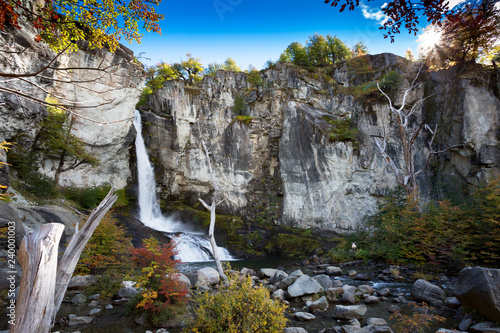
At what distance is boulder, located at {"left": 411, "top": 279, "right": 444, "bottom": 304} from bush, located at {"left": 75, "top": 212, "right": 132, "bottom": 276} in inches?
365

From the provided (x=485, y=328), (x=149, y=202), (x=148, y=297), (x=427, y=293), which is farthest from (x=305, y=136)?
(x=148, y=297)

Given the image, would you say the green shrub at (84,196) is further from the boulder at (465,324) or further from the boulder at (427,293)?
the boulder at (465,324)

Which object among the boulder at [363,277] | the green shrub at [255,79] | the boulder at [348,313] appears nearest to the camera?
the boulder at [348,313]

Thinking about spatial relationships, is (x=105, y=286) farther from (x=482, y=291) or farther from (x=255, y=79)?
(x=255, y=79)

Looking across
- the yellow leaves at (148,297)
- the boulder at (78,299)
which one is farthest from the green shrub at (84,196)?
the yellow leaves at (148,297)

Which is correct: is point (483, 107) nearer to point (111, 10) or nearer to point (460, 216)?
point (460, 216)

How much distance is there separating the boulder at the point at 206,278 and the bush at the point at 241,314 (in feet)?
16.1

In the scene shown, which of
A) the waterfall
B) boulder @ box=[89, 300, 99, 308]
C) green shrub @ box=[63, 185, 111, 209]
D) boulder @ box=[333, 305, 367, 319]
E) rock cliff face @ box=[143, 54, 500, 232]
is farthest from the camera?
the waterfall

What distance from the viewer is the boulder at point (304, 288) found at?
7.94 metres

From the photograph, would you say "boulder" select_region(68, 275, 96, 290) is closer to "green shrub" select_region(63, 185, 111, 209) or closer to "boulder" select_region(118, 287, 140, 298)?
"boulder" select_region(118, 287, 140, 298)

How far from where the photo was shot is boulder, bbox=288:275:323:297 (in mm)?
7941

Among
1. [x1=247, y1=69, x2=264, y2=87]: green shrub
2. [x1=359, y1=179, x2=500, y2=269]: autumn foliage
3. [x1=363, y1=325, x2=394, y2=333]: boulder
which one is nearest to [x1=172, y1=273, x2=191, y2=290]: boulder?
[x1=363, y1=325, x2=394, y2=333]: boulder

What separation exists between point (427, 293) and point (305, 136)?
1657cm

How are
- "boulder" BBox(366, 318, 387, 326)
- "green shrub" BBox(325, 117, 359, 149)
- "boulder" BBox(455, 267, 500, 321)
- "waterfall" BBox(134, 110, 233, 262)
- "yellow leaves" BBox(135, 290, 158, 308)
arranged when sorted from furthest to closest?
"green shrub" BBox(325, 117, 359, 149) < "waterfall" BBox(134, 110, 233, 262) < "boulder" BBox(366, 318, 387, 326) < "yellow leaves" BBox(135, 290, 158, 308) < "boulder" BBox(455, 267, 500, 321)
